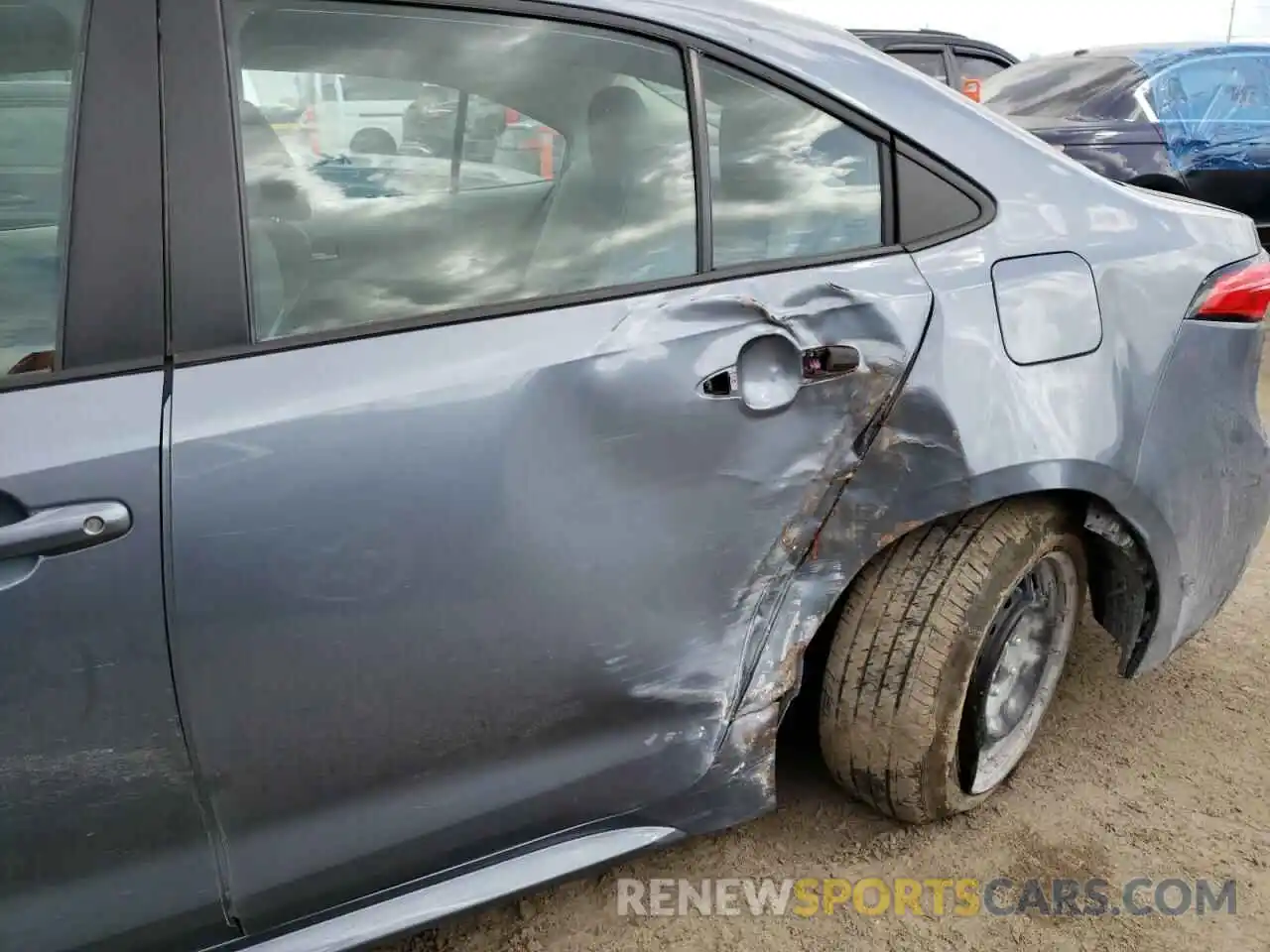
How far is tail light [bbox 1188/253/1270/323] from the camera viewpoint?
75.0 inches

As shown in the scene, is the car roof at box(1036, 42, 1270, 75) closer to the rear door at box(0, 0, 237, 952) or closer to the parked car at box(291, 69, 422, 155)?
the parked car at box(291, 69, 422, 155)

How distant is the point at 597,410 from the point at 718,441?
20 cm

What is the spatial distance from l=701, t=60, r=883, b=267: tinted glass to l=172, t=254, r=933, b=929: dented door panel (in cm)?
9

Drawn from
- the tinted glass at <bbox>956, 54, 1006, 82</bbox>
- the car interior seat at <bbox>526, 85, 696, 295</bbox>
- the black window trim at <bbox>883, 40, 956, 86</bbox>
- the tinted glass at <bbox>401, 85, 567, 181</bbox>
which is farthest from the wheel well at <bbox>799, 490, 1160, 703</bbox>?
the tinted glass at <bbox>956, 54, 1006, 82</bbox>

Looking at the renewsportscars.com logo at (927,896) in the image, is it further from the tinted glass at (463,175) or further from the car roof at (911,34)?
the car roof at (911,34)

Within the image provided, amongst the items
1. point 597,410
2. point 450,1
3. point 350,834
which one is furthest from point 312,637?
point 450,1

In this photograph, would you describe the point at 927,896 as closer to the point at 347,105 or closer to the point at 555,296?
the point at 555,296

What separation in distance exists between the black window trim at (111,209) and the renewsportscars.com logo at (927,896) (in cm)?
134

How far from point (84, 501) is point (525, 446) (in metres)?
0.55

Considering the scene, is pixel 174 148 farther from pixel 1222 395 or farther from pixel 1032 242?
pixel 1222 395

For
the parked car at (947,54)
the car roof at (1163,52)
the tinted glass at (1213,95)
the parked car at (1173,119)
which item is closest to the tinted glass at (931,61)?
the parked car at (947,54)

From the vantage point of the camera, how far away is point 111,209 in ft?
4.17

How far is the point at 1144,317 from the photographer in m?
1.83

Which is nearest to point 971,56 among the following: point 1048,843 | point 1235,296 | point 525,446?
point 1235,296
